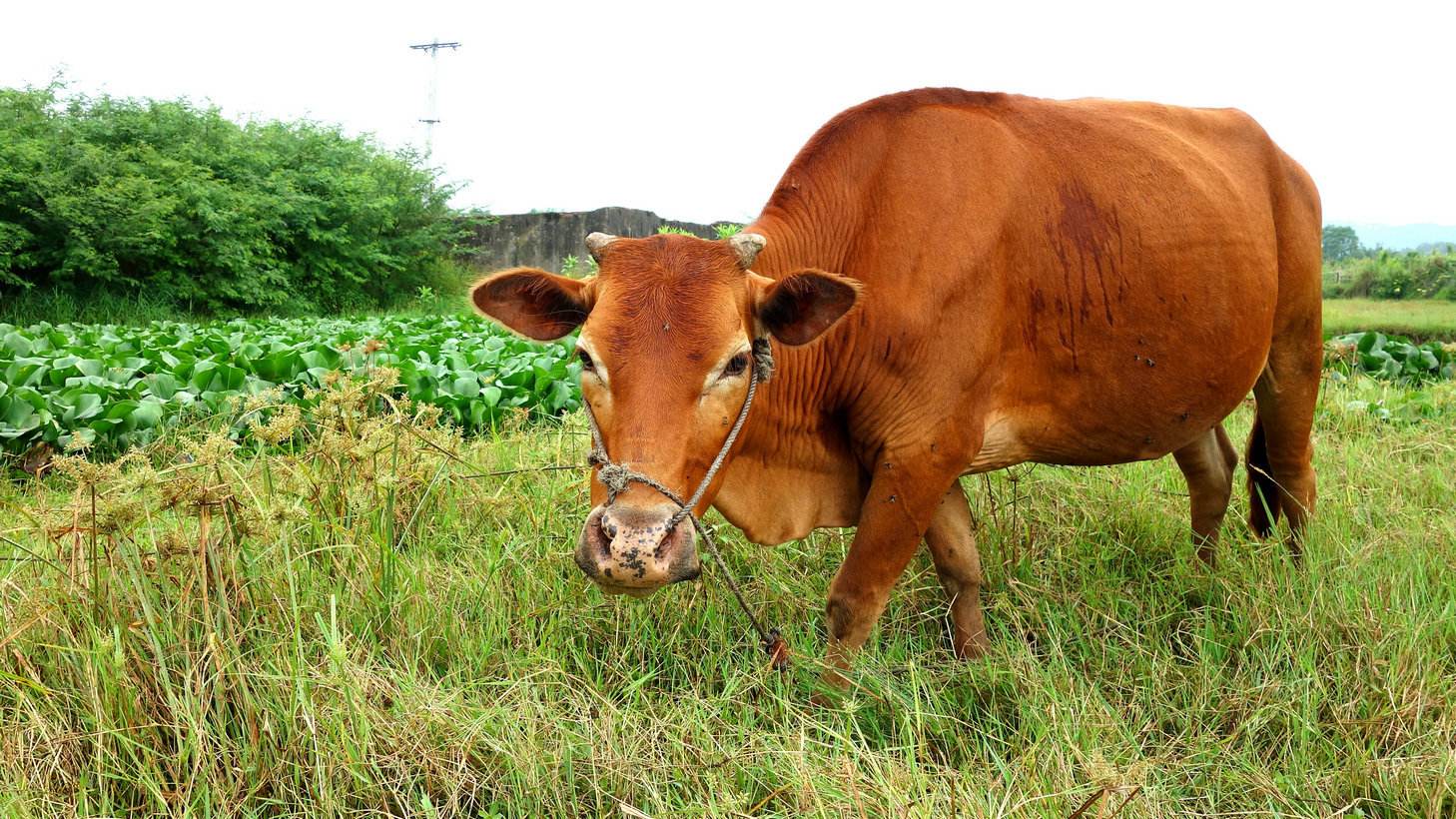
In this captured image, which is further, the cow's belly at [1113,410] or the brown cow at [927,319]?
the cow's belly at [1113,410]

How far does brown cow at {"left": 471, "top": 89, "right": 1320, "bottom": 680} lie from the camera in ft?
9.52

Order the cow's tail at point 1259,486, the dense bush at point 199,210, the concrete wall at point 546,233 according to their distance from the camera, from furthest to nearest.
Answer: the concrete wall at point 546,233 < the dense bush at point 199,210 < the cow's tail at point 1259,486

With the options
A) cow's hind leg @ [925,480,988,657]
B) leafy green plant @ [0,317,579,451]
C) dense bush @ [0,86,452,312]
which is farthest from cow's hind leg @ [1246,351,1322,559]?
dense bush @ [0,86,452,312]

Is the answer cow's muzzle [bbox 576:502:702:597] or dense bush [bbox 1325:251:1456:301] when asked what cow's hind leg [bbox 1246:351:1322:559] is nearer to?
cow's muzzle [bbox 576:502:702:597]

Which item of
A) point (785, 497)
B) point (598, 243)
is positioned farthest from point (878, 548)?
point (598, 243)

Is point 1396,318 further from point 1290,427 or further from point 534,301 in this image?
point 534,301

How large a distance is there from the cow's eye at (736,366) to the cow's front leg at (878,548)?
744 millimetres

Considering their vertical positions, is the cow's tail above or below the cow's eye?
below

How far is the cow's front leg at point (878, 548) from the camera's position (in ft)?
11.1

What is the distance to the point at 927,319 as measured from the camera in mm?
3334

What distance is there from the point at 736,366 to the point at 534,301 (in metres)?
0.70

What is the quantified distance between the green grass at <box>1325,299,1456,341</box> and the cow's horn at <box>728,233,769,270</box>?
47.0 ft

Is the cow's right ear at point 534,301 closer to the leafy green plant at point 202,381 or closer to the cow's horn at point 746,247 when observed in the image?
the cow's horn at point 746,247

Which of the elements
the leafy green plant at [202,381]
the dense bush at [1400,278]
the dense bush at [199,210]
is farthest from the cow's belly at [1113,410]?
the dense bush at [1400,278]
